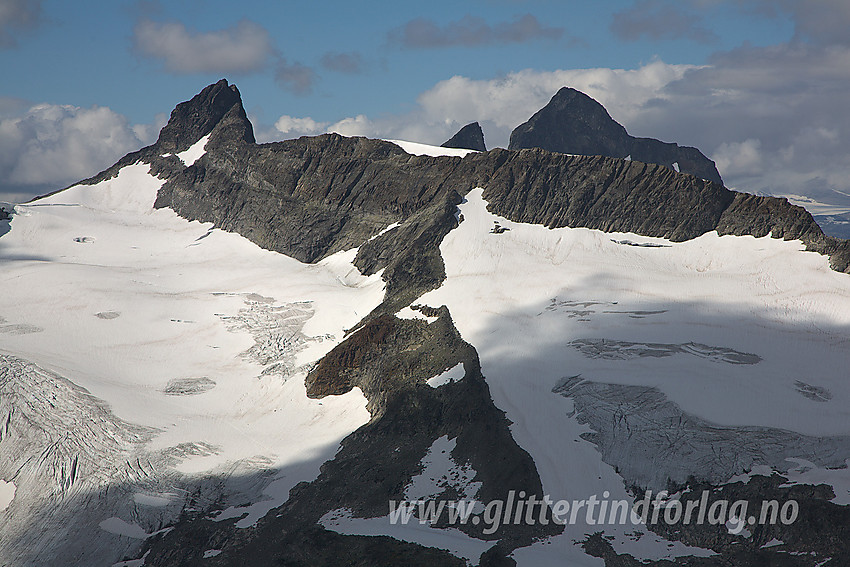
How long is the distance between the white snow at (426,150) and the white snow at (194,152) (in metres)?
56.0

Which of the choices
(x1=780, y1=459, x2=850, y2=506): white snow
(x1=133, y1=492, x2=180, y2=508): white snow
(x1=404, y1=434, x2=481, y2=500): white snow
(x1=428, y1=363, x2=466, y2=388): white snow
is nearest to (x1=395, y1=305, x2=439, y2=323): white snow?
(x1=428, y1=363, x2=466, y2=388): white snow

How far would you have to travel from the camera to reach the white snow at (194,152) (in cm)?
16438

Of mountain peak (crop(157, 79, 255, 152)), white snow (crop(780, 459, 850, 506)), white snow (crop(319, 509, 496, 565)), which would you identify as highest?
mountain peak (crop(157, 79, 255, 152))

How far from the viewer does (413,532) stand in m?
52.7

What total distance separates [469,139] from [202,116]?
7135 cm

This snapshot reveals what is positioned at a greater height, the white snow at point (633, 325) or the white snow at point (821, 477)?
the white snow at point (633, 325)

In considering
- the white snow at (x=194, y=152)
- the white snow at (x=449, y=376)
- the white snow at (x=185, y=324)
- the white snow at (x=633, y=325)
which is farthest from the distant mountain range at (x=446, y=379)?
the white snow at (x=194, y=152)

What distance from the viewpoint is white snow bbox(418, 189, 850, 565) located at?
5872 centimetres

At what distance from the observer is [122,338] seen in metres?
94.1

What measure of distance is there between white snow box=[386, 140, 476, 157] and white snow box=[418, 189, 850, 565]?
25.0 metres

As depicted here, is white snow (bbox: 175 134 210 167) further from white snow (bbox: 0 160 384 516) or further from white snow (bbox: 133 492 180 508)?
white snow (bbox: 133 492 180 508)

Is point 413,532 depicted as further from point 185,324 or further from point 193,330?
point 185,324

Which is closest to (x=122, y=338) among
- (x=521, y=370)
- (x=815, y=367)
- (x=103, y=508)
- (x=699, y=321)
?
(x=103, y=508)

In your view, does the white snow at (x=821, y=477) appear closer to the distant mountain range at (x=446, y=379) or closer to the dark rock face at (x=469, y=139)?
the distant mountain range at (x=446, y=379)
